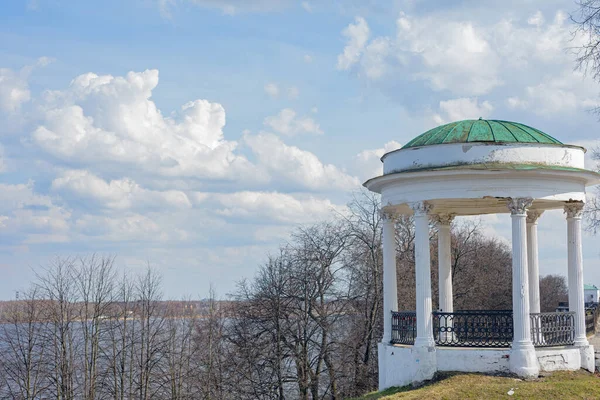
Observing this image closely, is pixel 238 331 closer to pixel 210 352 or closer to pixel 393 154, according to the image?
pixel 210 352

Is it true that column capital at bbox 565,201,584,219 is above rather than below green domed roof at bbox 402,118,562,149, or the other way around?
below

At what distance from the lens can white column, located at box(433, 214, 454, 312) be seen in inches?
907

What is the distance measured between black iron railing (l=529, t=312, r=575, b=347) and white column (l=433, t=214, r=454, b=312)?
3.90m

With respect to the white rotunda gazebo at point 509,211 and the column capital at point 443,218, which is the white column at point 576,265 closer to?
the white rotunda gazebo at point 509,211

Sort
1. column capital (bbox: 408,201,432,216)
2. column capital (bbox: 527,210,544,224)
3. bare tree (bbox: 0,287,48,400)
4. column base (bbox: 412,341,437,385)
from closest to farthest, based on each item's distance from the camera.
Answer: column base (bbox: 412,341,437,385), column capital (bbox: 408,201,432,216), column capital (bbox: 527,210,544,224), bare tree (bbox: 0,287,48,400)

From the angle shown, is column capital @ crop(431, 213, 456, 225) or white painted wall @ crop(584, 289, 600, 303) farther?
white painted wall @ crop(584, 289, 600, 303)

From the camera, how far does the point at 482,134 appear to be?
19328mm

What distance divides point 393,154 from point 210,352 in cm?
2721

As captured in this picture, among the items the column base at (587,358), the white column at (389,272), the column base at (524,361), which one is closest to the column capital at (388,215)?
the white column at (389,272)

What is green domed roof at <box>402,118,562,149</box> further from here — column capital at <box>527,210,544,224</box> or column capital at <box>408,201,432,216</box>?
column capital at <box>527,210,544,224</box>

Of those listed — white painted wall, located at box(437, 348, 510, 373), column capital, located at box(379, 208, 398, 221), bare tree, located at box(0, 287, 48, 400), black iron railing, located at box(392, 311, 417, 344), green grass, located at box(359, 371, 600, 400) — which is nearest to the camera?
green grass, located at box(359, 371, 600, 400)

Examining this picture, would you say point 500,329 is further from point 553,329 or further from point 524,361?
point 553,329

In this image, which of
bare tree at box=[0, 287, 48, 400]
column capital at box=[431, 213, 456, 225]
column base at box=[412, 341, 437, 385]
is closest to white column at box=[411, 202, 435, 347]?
column base at box=[412, 341, 437, 385]

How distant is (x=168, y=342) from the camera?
45906mm
